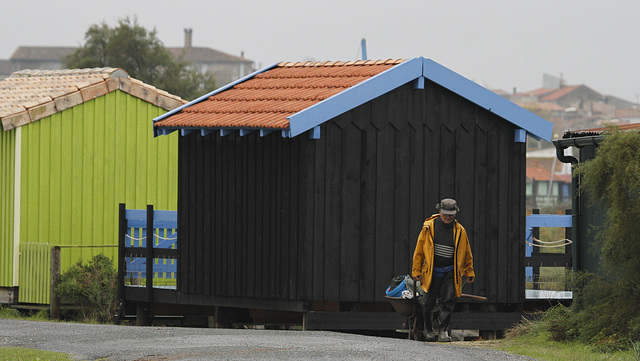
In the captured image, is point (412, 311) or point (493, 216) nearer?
point (412, 311)

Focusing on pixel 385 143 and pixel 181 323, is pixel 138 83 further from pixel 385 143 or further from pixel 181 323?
pixel 385 143

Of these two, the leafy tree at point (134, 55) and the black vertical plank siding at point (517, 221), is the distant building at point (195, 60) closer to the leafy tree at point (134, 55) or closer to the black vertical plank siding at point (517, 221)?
the leafy tree at point (134, 55)

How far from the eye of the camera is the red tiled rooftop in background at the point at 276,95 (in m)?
14.8

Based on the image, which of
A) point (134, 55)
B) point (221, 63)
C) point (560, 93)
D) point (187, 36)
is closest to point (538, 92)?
point (560, 93)

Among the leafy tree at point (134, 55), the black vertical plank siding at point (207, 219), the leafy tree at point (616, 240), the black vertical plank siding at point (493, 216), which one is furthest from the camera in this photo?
the leafy tree at point (134, 55)

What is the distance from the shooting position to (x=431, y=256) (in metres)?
12.8

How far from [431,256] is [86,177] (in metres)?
9.82

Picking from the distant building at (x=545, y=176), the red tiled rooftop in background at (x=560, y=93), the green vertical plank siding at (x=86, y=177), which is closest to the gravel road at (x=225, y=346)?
the green vertical plank siding at (x=86, y=177)

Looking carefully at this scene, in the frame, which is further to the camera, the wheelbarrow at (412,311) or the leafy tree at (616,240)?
the wheelbarrow at (412,311)

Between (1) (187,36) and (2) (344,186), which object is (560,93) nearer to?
(1) (187,36)

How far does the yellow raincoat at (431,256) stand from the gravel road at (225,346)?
116 centimetres

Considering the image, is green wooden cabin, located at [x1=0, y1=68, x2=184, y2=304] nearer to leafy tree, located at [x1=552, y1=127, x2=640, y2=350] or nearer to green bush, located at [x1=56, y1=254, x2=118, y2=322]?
green bush, located at [x1=56, y1=254, x2=118, y2=322]

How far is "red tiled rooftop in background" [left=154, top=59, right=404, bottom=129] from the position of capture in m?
14.8

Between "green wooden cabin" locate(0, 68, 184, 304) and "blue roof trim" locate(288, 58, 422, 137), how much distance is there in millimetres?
7155
